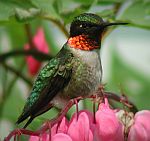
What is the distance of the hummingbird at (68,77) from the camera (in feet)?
5.59

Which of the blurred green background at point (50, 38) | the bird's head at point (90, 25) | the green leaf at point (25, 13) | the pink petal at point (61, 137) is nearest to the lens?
the pink petal at point (61, 137)

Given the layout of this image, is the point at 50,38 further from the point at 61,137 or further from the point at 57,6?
the point at 61,137

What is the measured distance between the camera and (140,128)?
1691 millimetres

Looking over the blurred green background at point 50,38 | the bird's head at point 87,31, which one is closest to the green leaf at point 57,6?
the blurred green background at point 50,38

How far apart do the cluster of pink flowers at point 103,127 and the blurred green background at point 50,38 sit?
0.10m

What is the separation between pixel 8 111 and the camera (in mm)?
2928

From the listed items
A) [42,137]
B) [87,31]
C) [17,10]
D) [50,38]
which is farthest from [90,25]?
[50,38]

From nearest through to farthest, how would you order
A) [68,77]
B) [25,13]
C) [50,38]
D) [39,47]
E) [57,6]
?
1. [68,77]
2. [25,13]
3. [57,6]
4. [39,47]
5. [50,38]

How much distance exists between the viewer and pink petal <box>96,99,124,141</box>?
162cm

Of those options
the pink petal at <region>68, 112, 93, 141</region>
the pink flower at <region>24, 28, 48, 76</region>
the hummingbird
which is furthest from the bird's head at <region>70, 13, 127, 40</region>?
the pink flower at <region>24, 28, 48, 76</region>

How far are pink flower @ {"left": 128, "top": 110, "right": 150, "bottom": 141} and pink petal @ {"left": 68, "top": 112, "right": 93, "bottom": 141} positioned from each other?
0.13m

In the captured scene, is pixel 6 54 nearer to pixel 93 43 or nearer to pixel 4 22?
pixel 4 22

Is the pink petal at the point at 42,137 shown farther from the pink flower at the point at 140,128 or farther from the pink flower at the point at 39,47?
the pink flower at the point at 39,47

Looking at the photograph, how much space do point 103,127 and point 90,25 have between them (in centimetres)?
30
